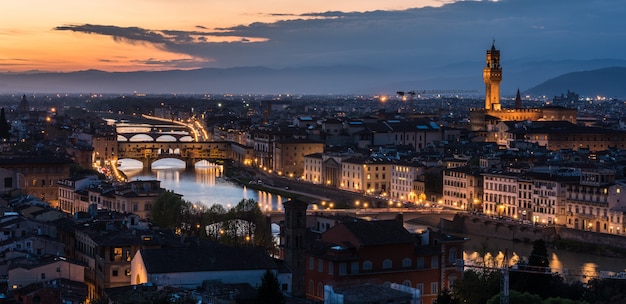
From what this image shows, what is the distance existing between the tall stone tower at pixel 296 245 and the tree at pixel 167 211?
5.96m

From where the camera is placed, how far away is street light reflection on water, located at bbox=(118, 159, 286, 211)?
87.3 feet

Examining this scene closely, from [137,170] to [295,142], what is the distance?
5.98m

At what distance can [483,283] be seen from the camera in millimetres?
12344

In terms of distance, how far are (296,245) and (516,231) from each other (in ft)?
37.1

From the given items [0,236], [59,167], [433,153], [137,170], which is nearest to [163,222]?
[0,236]

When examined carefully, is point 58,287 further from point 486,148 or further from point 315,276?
point 486,148

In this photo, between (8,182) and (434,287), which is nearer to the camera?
(434,287)

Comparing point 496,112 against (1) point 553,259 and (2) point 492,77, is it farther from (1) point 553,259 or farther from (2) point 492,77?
(1) point 553,259

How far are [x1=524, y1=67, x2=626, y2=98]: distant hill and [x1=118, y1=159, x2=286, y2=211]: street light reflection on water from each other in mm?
125075

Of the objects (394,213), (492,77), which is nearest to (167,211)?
(394,213)

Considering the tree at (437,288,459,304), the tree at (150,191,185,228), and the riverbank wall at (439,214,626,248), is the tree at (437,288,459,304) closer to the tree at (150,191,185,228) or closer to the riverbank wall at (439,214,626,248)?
the tree at (150,191,185,228)

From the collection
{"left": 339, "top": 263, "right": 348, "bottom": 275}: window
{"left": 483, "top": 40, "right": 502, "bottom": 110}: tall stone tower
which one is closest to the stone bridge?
{"left": 339, "top": 263, "right": 348, "bottom": 275}: window

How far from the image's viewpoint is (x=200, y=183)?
32625mm

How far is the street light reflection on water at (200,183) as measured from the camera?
26605 mm
